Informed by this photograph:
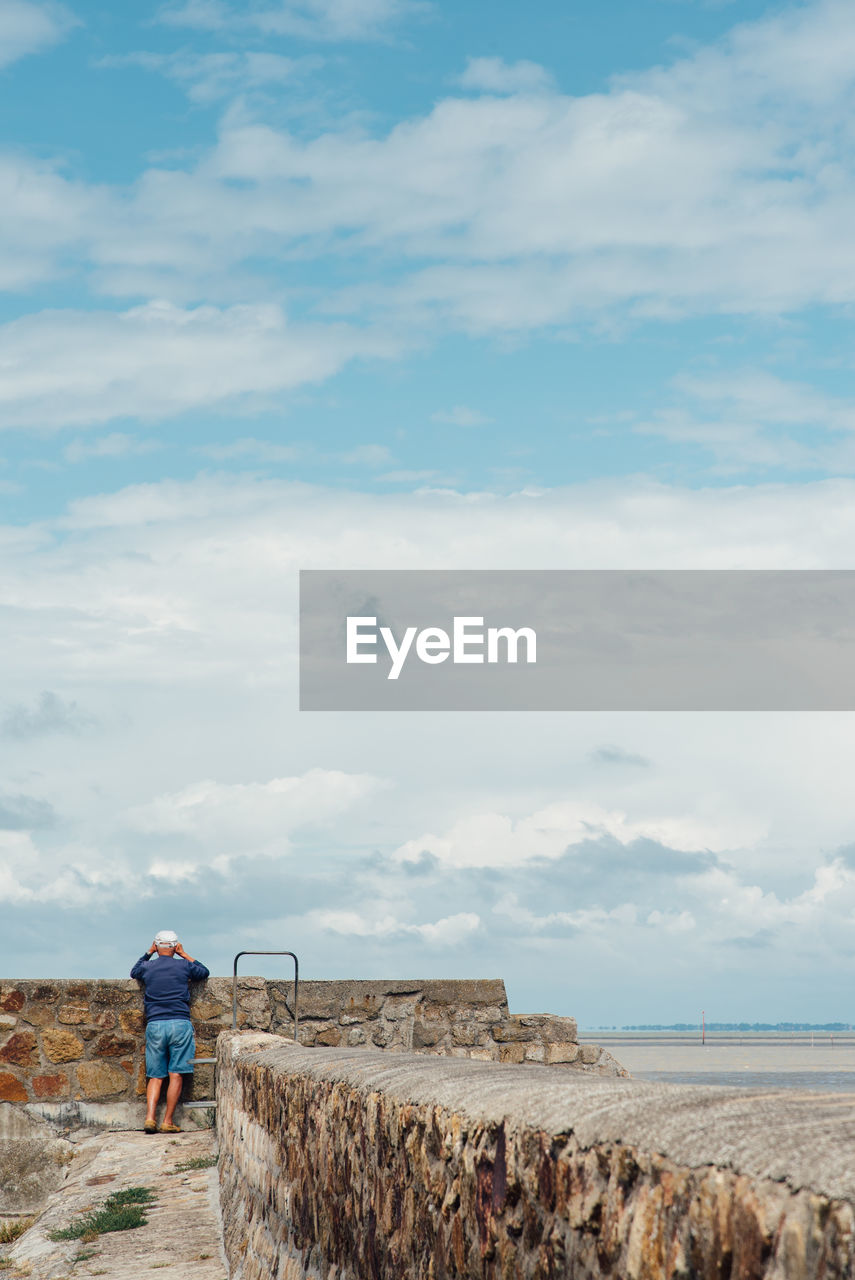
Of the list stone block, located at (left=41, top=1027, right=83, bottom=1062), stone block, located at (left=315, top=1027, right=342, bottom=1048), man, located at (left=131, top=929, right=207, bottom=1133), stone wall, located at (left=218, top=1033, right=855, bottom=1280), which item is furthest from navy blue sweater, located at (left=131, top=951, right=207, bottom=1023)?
stone wall, located at (left=218, top=1033, right=855, bottom=1280)

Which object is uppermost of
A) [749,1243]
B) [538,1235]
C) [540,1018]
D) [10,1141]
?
[749,1243]

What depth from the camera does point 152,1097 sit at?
373 inches

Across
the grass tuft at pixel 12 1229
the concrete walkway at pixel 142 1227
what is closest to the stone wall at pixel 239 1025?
the concrete walkway at pixel 142 1227

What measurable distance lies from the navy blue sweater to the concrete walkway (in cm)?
94

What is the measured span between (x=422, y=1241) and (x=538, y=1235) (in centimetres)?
61

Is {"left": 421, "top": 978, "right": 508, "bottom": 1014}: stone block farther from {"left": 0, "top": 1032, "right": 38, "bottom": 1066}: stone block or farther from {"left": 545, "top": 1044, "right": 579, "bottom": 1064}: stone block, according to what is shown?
{"left": 0, "top": 1032, "right": 38, "bottom": 1066}: stone block

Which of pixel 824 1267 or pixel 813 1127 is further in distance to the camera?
pixel 813 1127

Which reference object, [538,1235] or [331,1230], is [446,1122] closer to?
[538,1235]

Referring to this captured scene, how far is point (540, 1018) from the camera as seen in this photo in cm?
1066

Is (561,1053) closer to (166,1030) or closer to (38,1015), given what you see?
(166,1030)

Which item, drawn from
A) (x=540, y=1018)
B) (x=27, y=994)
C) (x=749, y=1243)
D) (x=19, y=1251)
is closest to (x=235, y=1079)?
(x=19, y=1251)

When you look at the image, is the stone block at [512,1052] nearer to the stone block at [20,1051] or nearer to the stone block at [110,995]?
the stone block at [110,995]

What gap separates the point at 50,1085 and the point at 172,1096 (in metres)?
0.96

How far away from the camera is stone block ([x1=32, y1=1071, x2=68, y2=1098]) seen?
954 cm
